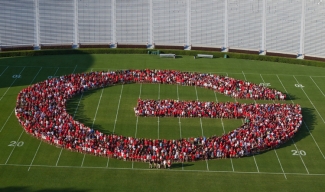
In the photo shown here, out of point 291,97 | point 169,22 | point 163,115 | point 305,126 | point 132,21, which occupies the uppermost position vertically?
point 132,21

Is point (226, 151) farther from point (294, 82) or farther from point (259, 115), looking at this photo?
point (294, 82)

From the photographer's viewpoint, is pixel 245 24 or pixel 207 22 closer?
pixel 245 24

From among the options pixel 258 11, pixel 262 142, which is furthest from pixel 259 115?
pixel 258 11

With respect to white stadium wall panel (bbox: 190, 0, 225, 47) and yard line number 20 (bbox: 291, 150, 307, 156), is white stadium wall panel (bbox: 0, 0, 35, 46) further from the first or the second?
yard line number 20 (bbox: 291, 150, 307, 156)

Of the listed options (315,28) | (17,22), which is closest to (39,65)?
(17,22)

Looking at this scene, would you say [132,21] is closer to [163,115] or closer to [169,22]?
[169,22]

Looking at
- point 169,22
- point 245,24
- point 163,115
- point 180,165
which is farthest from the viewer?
point 169,22

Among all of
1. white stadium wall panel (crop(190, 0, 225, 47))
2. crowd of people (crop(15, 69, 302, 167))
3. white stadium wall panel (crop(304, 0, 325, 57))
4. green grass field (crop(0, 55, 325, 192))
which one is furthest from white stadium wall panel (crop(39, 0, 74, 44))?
white stadium wall panel (crop(304, 0, 325, 57))
